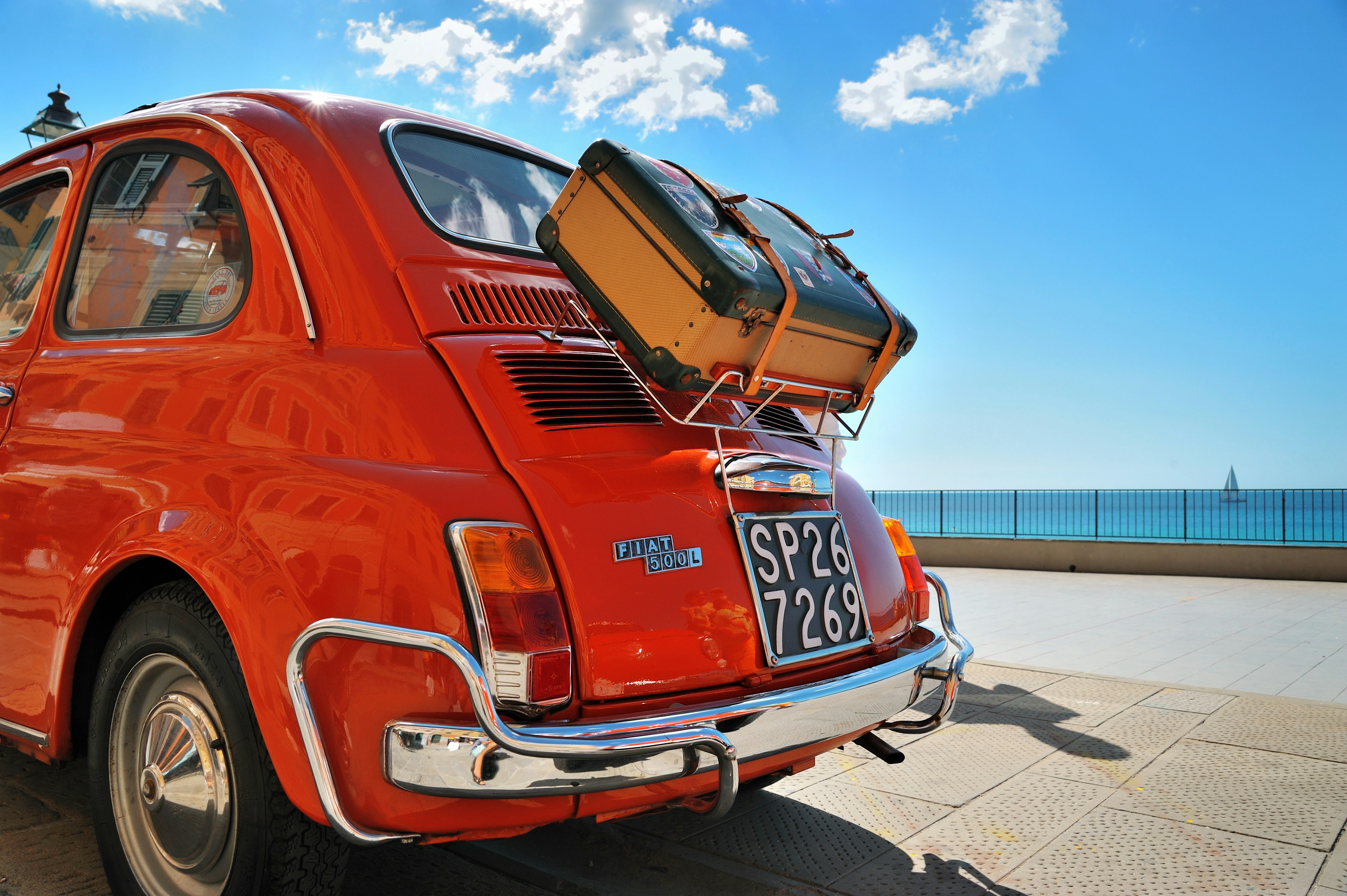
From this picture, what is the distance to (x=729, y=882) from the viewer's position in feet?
9.11

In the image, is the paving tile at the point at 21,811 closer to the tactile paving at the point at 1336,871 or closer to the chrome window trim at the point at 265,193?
the chrome window trim at the point at 265,193

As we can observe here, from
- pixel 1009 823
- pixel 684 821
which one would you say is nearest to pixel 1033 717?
pixel 1009 823

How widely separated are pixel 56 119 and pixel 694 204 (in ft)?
34.2

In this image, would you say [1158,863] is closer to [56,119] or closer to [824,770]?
[824,770]

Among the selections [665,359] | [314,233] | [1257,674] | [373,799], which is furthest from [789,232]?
[1257,674]

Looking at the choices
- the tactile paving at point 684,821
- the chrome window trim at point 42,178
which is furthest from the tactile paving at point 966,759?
the chrome window trim at point 42,178

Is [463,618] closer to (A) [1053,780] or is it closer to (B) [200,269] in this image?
(B) [200,269]

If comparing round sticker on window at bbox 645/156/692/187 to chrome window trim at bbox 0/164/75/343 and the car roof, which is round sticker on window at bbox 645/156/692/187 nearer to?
the car roof

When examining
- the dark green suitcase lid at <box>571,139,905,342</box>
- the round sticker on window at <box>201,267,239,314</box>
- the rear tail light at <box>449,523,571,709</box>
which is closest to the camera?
the rear tail light at <box>449,523,571,709</box>

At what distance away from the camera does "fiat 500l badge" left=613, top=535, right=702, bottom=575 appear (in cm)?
208

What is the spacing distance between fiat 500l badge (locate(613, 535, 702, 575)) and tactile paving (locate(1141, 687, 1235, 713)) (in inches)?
165

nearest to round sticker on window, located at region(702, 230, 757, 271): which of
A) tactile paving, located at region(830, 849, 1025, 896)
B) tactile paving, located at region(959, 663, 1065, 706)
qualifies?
tactile paving, located at region(830, 849, 1025, 896)

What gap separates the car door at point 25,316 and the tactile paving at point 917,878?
2384mm

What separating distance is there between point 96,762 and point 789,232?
243 centimetres
